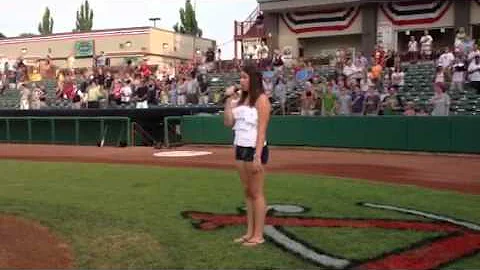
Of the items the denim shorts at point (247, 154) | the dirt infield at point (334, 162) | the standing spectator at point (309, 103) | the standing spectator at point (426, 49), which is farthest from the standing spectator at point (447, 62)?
the denim shorts at point (247, 154)

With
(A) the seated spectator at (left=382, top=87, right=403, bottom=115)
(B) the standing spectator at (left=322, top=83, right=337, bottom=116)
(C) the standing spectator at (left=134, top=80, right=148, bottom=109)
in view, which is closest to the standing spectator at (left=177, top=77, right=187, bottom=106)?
(C) the standing spectator at (left=134, top=80, right=148, bottom=109)

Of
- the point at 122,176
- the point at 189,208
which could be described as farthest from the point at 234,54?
the point at 189,208

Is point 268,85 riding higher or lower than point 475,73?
lower

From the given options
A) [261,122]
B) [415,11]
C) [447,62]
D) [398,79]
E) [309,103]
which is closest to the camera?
[261,122]

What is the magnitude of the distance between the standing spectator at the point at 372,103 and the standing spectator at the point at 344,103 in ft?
1.86

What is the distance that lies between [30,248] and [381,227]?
4.01 m

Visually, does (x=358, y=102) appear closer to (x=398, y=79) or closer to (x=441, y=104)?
(x=398, y=79)

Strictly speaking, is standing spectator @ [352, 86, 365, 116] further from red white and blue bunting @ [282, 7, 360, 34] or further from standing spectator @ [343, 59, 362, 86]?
red white and blue bunting @ [282, 7, 360, 34]

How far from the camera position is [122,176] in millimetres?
13594

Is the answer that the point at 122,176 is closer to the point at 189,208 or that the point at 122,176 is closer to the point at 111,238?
the point at 189,208

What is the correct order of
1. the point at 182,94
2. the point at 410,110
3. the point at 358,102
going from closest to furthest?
1. the point at 410,110
2. the point at 358,102
3. the point at 182,94

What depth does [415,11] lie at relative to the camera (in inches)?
1259

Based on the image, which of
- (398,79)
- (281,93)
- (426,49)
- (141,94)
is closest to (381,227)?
(398,79)

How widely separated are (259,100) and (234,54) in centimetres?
3127
